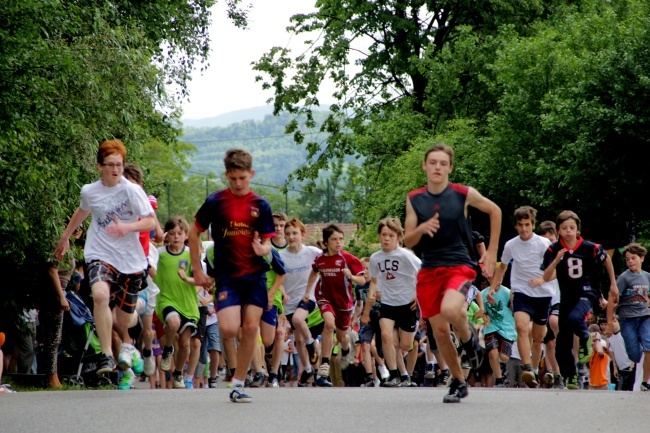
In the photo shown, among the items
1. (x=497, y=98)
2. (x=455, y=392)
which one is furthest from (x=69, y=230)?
(x=497, y=98)

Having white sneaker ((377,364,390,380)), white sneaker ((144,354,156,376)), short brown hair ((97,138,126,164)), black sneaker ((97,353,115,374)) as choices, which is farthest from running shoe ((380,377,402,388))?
short brown hair ((97,138,126,164))

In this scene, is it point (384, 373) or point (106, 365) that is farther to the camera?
point (384, 373)

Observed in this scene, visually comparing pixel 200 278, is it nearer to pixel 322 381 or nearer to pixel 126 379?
pixel 126 379

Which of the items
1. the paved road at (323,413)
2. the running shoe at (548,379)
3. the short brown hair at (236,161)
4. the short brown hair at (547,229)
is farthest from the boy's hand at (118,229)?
the short brown hair at (547,229)

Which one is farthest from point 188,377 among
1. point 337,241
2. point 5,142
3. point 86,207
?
point 86,207

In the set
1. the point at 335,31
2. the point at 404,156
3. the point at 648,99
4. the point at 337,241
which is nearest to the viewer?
the point at 337,241

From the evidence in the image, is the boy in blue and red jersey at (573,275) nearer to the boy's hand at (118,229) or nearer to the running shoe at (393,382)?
the running shoe at (393,382)

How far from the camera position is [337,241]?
1556cm

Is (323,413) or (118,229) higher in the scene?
(118,229)

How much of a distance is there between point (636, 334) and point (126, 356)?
7.36m

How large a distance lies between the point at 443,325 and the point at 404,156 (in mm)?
27110

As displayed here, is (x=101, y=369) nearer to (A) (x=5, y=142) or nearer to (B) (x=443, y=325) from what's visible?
(B) (x=443, y=325)

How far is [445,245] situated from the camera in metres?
9.88

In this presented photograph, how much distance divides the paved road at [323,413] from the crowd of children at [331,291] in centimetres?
42
